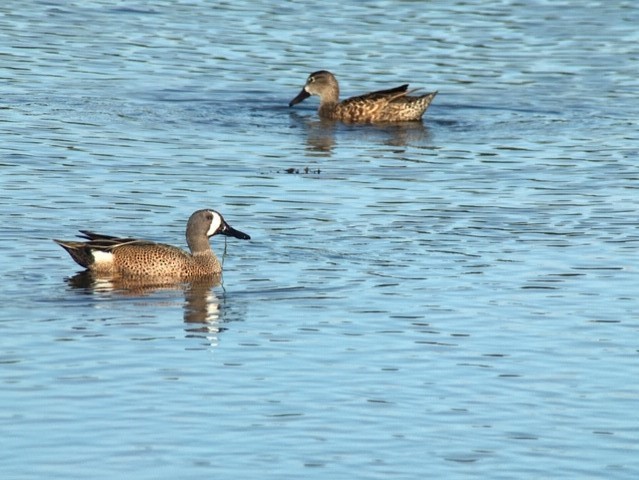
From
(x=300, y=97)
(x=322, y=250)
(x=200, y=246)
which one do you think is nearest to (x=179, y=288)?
(x=200, y=246)

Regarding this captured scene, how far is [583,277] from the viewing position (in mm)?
15492

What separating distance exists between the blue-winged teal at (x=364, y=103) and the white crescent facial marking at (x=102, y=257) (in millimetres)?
9293

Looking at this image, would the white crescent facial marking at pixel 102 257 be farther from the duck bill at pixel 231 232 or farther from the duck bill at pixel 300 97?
the duck bill at pixel 300 97

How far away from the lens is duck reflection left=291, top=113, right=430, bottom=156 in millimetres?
23148

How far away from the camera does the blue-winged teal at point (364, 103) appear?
24.6 meters

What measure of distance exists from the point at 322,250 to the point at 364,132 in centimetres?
826

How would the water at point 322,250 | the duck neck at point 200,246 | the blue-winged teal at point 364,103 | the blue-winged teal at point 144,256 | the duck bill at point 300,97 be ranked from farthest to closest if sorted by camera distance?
the duck bill at point 300,97, the blue-winged teal at point 364,103, the duck neck at point 200,246, the blue-winged teal at point 144,256, the water at point 322,250

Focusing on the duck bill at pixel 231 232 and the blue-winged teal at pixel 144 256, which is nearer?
the blue-winged teal at pixel 144 256

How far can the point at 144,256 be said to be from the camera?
612 inches

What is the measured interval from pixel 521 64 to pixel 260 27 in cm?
456

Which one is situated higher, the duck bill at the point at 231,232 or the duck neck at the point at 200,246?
the duck bill at the point at 231,232

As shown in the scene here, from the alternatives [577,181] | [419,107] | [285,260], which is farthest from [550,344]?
[419,107]

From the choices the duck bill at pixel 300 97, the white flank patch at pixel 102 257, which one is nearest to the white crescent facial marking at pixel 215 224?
the white flank patch at pixel 102 257

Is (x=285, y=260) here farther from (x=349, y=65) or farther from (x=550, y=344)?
(x=349, y=65)
